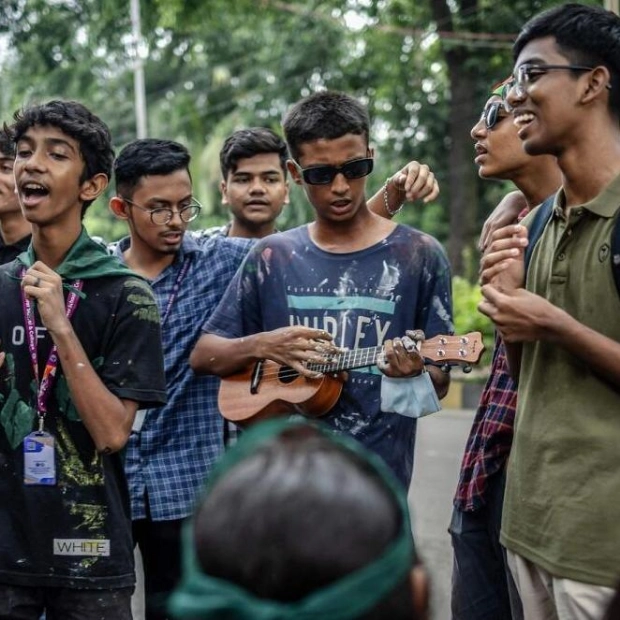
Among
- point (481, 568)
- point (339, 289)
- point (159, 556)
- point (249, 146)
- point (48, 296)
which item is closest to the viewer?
point (48, 296)

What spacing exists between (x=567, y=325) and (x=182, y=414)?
2.10 metres

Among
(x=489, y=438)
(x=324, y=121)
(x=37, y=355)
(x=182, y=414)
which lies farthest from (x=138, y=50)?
(x=489, y=438)

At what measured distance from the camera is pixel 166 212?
15.4 feet

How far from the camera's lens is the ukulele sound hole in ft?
13.3

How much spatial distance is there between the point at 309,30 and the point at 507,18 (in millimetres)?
5245

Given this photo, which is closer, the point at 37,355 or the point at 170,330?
the point at 37,355

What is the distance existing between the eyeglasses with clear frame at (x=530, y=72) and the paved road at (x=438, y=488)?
2453 millimetres

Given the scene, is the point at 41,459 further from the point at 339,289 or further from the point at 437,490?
the point at 437,490

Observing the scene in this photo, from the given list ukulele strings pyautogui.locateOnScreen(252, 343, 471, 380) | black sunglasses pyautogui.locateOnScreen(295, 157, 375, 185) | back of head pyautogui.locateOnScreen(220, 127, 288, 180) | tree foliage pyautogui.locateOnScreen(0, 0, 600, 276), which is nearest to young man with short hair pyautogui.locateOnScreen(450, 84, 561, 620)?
ukulele strings pyautogui.locateOnScreen(252, 343, 471, 380)

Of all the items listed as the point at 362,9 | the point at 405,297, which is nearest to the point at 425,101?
the point at 362,9

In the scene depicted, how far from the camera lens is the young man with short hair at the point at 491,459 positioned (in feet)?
11.7

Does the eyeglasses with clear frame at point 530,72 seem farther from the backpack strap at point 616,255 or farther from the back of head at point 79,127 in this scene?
the back of head at point 79,127

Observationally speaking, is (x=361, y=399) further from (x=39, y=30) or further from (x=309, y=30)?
(x=39, y=30)

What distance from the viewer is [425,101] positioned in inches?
831
